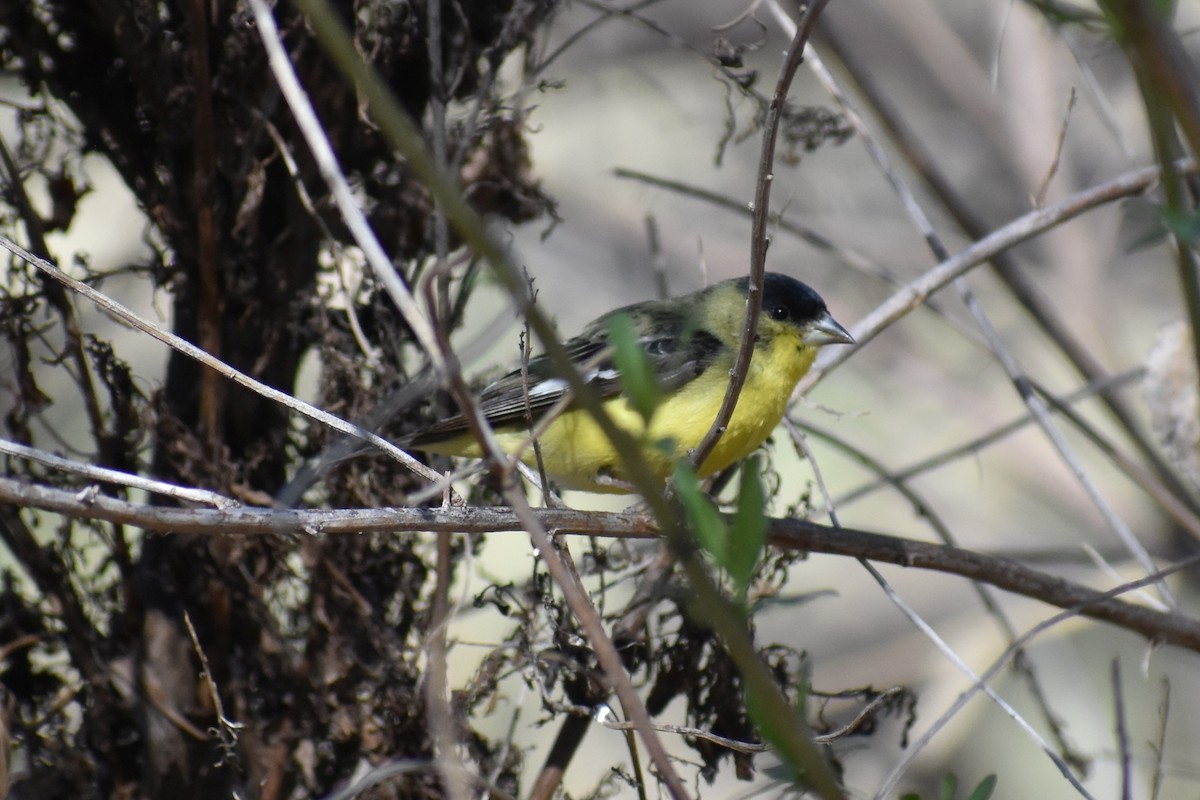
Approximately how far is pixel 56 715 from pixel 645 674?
151 centimetres

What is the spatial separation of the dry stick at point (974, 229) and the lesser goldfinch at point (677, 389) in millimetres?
678

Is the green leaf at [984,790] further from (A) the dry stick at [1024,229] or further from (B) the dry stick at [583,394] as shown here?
(A) the dry stick at [1024,229]

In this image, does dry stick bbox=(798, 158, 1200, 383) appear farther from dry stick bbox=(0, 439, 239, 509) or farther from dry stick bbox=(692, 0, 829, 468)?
dry stick bbox=(0, 439, 239, 509)

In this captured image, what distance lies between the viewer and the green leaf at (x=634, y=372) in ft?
3.99

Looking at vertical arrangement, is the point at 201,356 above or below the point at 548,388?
below

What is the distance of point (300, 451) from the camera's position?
3168 millimetres

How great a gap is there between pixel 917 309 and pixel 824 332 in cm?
356

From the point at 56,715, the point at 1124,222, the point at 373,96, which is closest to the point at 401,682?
the point at 56,715

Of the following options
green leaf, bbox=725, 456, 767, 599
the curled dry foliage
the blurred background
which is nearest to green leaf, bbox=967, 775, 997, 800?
green leaf, bbox=725, 456, 767, 599

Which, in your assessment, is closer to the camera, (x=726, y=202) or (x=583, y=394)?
(x=583, y=394)

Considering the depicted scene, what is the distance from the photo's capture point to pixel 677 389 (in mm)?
4270

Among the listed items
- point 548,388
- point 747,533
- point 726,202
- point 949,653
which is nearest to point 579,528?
point 949,653

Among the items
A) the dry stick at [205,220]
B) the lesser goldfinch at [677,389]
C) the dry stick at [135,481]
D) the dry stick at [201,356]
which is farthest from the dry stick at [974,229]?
the dry stick at [135,481]

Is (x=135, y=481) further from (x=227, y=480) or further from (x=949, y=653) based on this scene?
Result: (x=949, y=653)
